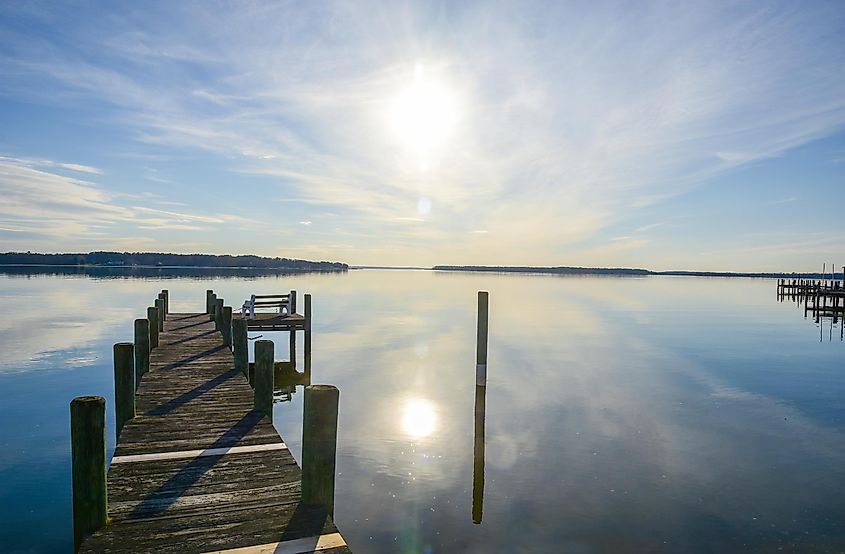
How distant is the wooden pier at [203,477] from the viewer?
579 centimetres

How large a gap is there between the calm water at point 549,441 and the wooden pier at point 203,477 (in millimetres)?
3025

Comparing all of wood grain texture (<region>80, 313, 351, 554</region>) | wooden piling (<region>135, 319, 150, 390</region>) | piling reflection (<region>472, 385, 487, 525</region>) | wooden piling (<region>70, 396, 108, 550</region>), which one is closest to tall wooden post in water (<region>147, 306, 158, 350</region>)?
wooden piling (<region>135, 319, 150, 390</region>)

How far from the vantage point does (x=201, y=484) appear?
708cm

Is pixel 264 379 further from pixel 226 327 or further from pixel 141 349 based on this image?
pixel 226 327

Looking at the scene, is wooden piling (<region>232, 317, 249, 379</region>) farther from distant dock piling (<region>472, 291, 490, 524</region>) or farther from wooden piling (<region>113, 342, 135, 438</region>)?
distant dock piling (<region>472, 291, 490, 524</region>)

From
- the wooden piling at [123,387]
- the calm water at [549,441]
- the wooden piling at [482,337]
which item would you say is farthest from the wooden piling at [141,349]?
the wooden piling at [482,337]

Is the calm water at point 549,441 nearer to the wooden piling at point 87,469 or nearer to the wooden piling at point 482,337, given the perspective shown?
the wooden piling at point 482,337

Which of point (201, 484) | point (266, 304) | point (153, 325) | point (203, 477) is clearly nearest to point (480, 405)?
point (203, 477)

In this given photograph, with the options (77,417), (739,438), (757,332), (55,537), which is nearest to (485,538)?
(77,417)

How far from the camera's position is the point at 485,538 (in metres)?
10.2

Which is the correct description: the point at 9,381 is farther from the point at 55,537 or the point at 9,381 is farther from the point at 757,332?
the point at 757,332

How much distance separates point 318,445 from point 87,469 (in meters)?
2.52

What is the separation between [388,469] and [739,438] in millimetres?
10626

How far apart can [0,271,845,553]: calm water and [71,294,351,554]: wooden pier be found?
3025 mm
